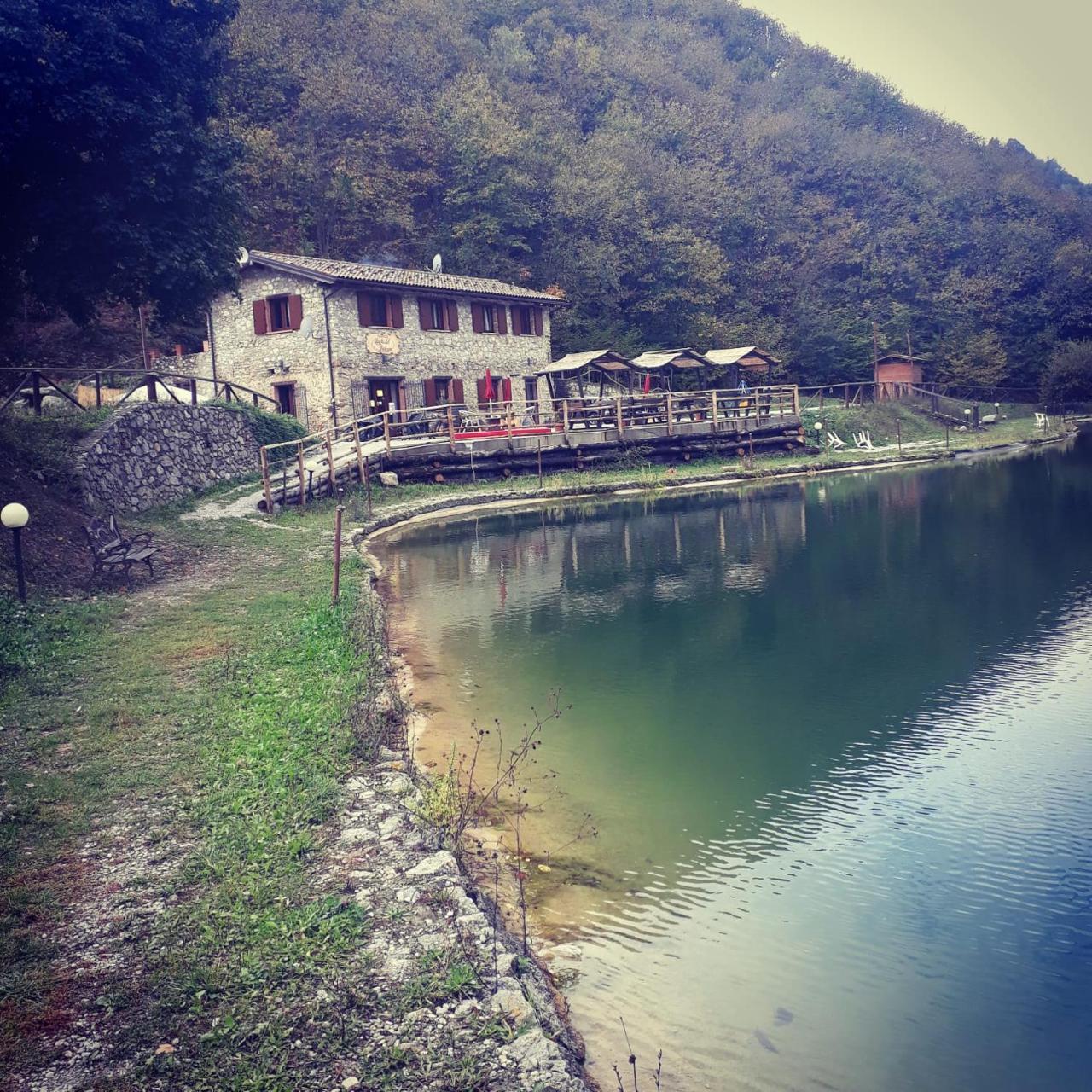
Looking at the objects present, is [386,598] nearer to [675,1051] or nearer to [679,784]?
[679,784]

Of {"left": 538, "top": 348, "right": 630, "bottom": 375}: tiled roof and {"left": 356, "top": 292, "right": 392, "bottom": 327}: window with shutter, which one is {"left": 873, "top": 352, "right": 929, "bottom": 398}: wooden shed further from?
{"left": 356, "top": 292, "right": 392, "bottom": 327}: window with shutter

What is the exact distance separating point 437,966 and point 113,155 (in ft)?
58.2

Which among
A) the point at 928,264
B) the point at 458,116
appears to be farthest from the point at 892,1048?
the point at 928,264

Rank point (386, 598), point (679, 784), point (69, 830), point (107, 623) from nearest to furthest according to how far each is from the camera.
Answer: point (69, 830) → point (679, 784) → point (107, 623) → point (386, 598)

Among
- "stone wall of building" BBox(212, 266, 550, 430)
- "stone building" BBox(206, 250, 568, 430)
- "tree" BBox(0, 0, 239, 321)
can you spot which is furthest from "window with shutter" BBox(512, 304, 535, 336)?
"tree" BBox(0, 0, 239, 321)

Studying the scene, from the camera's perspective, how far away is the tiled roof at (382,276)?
35781 mm

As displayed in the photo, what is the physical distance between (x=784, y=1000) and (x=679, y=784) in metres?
3.41

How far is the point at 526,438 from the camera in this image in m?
35.8

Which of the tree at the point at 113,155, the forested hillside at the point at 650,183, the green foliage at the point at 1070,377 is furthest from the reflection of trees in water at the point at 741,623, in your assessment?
the green foliage at the point at 1070,377

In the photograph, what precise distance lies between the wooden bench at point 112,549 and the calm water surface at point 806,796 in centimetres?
456

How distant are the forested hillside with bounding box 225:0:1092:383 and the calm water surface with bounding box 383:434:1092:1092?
3394cm

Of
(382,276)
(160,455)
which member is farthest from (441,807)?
(382,276)

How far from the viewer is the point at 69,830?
22.5ft

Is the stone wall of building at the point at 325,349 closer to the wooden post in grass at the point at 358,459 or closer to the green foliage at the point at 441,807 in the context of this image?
the wooden post in grass at the point at 358,459
